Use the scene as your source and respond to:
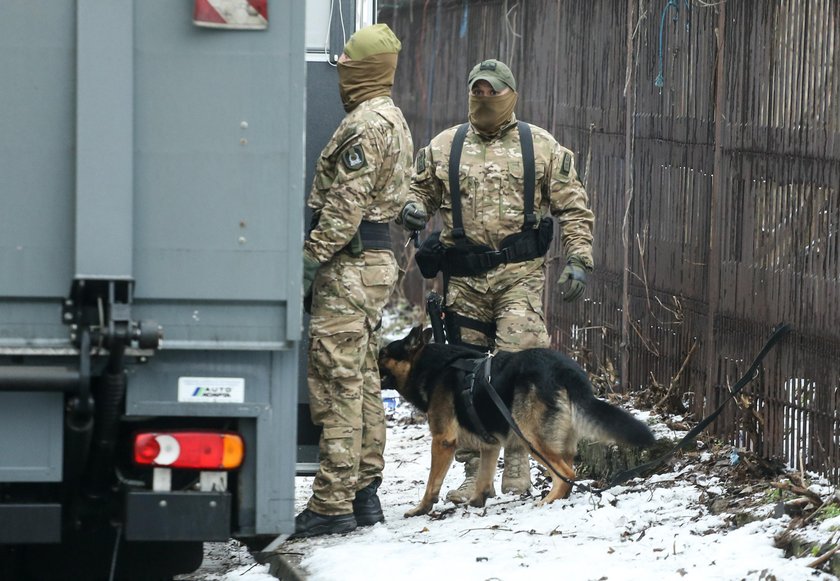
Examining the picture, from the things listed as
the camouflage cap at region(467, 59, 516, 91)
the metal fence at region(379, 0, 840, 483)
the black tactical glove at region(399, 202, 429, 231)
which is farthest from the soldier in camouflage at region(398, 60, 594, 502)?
the metal fence at region(379, 0, 840, 483)

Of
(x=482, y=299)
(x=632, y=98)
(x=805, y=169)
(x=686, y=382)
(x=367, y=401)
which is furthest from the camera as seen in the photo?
(x=632, y=98)

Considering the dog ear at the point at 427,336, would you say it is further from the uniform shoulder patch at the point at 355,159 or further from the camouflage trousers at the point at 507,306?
the uniform shoulder patch at the point at 355,159

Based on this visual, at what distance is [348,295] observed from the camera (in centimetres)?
621

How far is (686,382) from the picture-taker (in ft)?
25.6

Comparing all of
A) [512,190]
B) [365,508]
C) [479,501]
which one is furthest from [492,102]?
[365,508]

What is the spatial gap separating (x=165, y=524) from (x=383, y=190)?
222 cm

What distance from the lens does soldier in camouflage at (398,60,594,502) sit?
698 cm

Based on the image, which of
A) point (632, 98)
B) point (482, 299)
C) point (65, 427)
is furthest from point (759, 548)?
point (632, 98)

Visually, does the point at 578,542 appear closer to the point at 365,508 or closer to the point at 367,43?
the point at 365,508

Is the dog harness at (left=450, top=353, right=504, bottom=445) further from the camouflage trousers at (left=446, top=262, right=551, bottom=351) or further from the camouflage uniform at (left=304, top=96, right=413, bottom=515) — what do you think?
the camouflage uniform at (left=304, top=96, right=413, bottom=515)

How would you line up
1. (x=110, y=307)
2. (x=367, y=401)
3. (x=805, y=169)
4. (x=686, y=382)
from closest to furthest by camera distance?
(x=110, y=307) < (x=805, y=169) < (x=367, y=401) < (x=686, y=382)

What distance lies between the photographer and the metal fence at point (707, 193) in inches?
242

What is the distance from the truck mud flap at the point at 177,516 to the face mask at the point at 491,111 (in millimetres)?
3052

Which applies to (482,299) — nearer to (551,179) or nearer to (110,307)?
(551,179)
